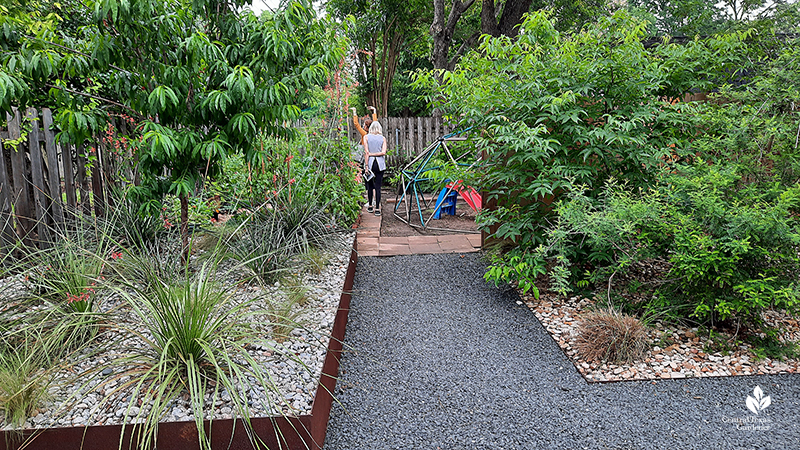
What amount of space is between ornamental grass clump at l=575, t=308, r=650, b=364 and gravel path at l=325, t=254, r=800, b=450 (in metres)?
0.18

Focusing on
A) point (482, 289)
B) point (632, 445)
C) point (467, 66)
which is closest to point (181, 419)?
point (632, 445)

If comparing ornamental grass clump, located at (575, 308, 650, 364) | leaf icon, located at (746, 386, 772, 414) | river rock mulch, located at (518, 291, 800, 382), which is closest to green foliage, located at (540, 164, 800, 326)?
river rock mulch, located at (518, 291, 800, 382)

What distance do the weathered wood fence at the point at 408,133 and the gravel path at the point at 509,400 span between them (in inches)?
339

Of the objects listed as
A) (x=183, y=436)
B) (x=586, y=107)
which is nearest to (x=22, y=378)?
(x=183, y=436)

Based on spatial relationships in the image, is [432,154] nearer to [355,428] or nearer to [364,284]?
[364,284]

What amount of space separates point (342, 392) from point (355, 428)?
34 cm

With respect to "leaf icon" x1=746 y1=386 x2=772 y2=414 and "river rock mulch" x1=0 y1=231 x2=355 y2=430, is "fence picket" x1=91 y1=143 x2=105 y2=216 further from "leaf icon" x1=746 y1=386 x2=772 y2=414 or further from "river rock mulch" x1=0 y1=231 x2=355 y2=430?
"leaf icon" x1=746 y1=386 x2=772 y2=414

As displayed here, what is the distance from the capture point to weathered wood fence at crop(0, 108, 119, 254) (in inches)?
148

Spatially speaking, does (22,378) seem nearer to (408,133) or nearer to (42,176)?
(42,176)

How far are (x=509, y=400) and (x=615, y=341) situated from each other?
836 mm

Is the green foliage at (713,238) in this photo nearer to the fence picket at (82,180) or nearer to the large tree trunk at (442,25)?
the fence picket at (82,180)

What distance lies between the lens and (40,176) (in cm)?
387

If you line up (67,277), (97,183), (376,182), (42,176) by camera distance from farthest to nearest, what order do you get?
(376,182), (97,183), (42,176), (67,277)

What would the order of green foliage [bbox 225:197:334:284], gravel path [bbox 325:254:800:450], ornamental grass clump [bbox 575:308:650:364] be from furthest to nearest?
green foliage [bbox 225:197:334:284], ornamental grass clump [bbox 575:308:650:364], gravel path [bbox 325:254:800:450]
